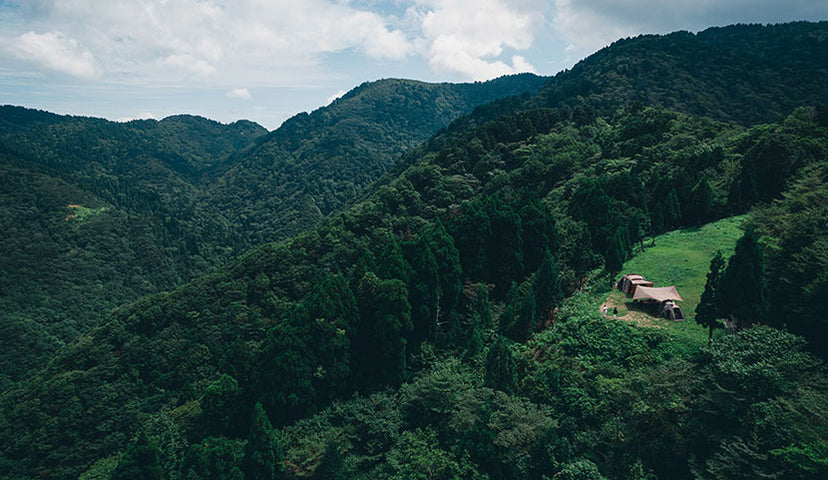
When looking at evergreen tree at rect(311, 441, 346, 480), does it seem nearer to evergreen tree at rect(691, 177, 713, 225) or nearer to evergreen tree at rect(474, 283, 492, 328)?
evergreen tree at rect(474, 283, 492, 328)

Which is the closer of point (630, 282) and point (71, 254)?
point (630, 282)

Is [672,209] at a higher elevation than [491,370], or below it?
higher

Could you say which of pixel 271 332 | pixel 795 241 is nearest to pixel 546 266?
pixel 795 241

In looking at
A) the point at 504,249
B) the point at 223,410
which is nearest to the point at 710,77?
the point at 504,249

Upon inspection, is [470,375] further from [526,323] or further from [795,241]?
[795,241]

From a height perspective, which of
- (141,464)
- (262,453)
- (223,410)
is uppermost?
(262,453)

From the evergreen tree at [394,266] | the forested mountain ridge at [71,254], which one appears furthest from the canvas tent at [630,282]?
the forested mountain ridge at [71,254]

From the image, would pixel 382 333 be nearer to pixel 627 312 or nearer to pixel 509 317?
pixel 509 317

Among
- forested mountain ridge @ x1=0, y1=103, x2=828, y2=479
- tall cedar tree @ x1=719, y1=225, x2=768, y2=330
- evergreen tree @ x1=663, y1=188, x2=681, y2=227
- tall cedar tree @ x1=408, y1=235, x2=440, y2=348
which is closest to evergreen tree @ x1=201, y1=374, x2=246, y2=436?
forested mountain ridge @ x1=0, y1=103, x2=828, y2=479
